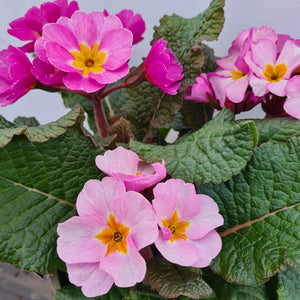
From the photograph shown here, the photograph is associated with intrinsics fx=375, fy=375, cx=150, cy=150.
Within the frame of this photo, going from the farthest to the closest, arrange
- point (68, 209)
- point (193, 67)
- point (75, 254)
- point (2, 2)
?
1. point (2, 2)
2. point (193, 67)
3. point (68, 209)
4. point (75, 254)

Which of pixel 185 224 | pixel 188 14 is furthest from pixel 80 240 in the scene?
pixel 188 14

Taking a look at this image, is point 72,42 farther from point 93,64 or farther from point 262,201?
point 262,201

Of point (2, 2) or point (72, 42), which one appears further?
point (2, 2)

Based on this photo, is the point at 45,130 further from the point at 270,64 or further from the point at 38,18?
the point at 270,64

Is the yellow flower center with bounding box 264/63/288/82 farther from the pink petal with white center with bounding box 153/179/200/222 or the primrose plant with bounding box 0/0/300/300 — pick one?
the pink petal with white center with bounding box 153/179/200/222

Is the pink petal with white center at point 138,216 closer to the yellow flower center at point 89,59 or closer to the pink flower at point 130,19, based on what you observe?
the yellow flower center at point 89,59

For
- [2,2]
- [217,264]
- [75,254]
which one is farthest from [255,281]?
[2,2]
